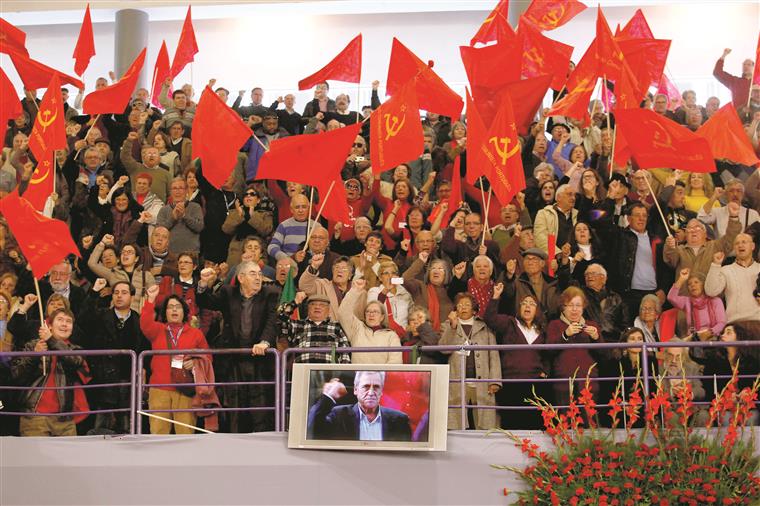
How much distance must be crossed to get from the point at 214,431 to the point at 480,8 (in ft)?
33.3

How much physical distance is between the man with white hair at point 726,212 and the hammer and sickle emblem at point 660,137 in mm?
678

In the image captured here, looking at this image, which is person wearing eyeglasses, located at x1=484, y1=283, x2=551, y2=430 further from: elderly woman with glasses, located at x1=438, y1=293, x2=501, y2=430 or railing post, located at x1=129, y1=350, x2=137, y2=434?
railing post, located at x1=129, y1=350, x2=137, y2=434

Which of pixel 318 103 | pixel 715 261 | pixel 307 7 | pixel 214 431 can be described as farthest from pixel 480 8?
pixel 214 431

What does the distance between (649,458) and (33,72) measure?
8.23m

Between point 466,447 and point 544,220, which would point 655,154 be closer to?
point 544,220

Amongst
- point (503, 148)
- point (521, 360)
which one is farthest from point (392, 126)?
point (521, 360)

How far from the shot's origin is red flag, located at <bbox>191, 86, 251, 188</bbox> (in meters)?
11.4

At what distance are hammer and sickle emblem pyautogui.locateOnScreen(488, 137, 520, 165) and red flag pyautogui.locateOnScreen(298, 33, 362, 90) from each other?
2646mm

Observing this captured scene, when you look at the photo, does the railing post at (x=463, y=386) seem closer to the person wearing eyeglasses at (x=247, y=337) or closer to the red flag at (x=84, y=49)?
the person wearing eyeglasses at (x=247, y=337)

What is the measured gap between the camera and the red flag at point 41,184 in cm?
1113

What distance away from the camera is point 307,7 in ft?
60.0

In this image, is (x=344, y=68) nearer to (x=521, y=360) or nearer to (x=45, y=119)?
(x=45, y=119)

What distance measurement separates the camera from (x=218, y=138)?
11375 millimetres

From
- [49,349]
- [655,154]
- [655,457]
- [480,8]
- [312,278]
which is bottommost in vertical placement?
[655,457]
